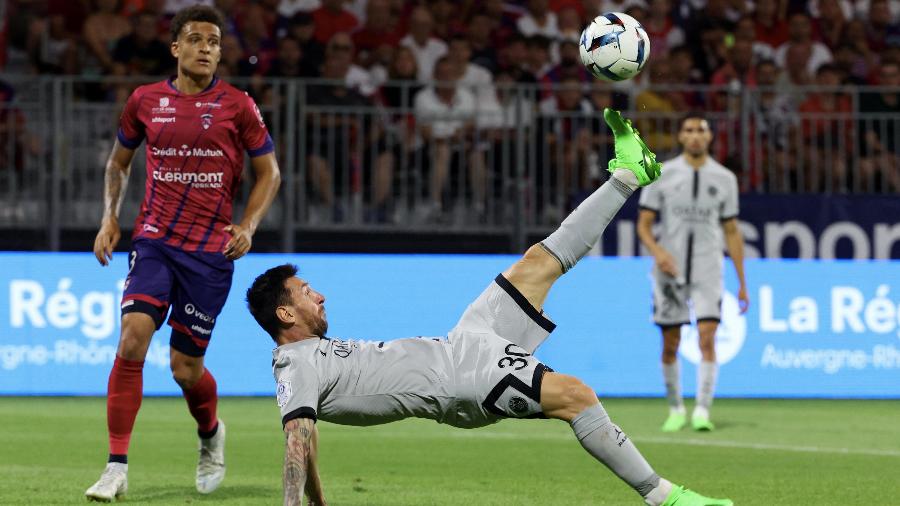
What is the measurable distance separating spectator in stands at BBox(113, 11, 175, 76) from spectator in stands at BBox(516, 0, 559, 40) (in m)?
4.27

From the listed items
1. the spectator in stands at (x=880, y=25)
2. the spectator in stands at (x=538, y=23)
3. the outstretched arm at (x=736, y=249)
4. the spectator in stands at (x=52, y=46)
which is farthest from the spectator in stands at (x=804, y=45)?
the spectator in stands at (x=52, y=46)

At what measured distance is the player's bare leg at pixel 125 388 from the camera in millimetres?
7879

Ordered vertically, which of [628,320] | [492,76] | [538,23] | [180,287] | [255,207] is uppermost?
[538,23]

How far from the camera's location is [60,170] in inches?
612

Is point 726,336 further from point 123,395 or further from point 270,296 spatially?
point 270,296

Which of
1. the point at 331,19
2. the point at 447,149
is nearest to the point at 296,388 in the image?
the point at 447,149

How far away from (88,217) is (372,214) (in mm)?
2883

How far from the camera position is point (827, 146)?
654 inches

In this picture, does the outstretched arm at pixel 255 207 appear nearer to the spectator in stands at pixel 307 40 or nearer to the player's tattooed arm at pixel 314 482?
the player's tattooed arm at pixel 314 482

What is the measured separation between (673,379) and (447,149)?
483 centimetres

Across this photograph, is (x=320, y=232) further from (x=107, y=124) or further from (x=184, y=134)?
(x=184, y=134)

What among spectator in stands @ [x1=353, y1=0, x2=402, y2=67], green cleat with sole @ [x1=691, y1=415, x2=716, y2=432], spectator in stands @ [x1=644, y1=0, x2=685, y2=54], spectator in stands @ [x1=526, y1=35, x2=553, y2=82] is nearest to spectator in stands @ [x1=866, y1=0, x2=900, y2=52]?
spectator in stands @ [x1=644, y1=0, x2=685, y2=54]

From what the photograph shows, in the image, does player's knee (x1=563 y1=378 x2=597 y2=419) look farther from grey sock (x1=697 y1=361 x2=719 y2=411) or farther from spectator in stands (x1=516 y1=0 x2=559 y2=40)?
spectator in stands (x1=516 y1=0 x2=559 y2=40)

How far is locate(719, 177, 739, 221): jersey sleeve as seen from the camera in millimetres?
12305
